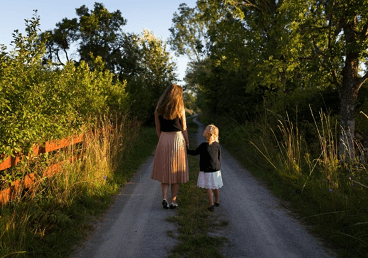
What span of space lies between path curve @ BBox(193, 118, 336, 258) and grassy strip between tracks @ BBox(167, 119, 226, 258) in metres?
0.19

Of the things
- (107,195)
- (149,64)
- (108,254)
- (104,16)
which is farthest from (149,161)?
(104,16)

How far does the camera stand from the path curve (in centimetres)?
399

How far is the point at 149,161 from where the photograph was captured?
1170 cm

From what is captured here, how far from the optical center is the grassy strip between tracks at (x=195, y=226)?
12.9 feet

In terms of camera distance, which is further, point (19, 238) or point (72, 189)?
point (72, 189)

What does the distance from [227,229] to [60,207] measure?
2.61 m

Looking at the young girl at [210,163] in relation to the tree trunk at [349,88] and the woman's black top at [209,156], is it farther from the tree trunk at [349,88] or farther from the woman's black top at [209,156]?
the tree trunk at [349,88]

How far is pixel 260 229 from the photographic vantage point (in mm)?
4777

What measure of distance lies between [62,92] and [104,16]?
32504 millimetres

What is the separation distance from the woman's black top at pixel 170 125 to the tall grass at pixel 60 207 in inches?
70.1

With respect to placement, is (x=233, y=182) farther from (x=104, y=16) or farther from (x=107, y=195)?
(x=104, y=16)

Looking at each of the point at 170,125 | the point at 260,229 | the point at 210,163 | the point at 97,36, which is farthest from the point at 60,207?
the point at 97,36

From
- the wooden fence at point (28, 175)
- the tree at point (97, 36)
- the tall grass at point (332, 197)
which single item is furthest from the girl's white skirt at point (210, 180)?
the tree at point (97, 36)

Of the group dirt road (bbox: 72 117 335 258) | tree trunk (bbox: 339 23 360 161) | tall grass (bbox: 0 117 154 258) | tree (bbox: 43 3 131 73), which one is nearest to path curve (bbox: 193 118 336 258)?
dirt road (bbox: 72 117 335 258)
